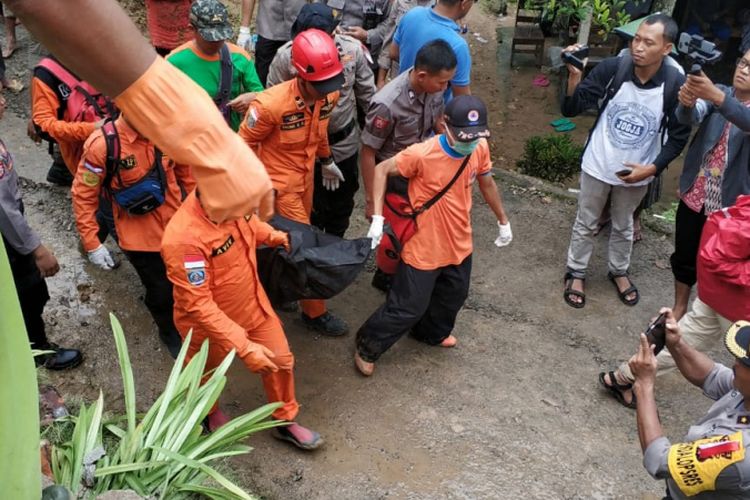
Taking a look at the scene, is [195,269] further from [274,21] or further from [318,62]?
[274,21]

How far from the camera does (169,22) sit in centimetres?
544

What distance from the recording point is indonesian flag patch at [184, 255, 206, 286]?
10.1 feet

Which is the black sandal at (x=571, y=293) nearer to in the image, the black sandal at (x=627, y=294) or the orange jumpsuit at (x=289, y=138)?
the black sandal at (x=627, y=294)

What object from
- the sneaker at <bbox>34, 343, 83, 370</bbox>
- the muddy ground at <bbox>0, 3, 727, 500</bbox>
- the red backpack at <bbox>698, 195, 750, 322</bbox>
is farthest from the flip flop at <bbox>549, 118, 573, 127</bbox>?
the sneaker at <bbox>34, 343, 83, 370</bbox>

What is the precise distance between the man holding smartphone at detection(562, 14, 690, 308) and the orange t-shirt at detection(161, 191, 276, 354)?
95.7 inches

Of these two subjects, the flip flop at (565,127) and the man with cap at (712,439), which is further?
the flip flop at (565,127)

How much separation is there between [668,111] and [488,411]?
7.06 feet

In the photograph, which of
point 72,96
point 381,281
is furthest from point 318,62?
point 381,281

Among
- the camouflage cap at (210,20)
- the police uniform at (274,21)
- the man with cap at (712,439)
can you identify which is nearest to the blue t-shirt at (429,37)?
the police uniform at (274,21)

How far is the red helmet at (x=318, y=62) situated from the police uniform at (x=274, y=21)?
Answer: 203cm

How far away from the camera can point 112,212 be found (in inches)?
155

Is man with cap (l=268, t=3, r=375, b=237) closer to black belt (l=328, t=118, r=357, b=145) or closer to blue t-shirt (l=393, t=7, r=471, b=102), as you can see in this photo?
black belt (l=328, t=118, r=357, b=145)

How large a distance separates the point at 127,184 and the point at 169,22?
2.29 m

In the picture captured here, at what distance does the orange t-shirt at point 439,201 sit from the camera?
3865mm
